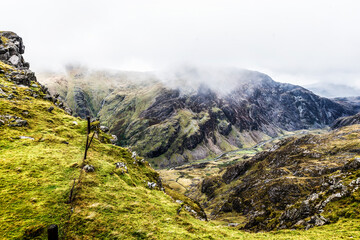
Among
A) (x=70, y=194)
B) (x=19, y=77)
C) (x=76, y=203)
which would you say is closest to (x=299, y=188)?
(x=76, y=203)

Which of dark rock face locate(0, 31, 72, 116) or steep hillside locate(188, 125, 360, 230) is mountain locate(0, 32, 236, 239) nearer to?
dark rock face locate(0, 31, 72, 116)

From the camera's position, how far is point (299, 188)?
73.1 meters

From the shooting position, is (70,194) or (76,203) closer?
(76,203)

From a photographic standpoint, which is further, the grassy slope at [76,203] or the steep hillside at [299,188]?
the steep hillside at [299,188]

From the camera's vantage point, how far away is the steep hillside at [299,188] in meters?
32.0

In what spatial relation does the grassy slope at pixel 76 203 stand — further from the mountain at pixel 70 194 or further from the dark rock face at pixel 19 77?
the dark rock face at pixel 19 77

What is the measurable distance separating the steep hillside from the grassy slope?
32.0 ft

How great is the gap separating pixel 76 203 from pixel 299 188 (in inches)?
3191

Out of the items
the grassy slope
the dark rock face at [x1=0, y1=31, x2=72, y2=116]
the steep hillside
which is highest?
the dark rock face at [x1=0, y1=31, x2=72, y2=116]

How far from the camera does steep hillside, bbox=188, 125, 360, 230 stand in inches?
1258

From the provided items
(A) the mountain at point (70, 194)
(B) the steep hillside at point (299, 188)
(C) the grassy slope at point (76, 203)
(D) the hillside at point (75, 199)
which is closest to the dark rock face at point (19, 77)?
(A) the mountain at point (70, 194)

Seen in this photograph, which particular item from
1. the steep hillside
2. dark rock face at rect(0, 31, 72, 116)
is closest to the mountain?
dark rock face at rect(0, 31, 72, 116)

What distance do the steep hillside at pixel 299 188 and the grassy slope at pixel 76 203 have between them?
9749 mm

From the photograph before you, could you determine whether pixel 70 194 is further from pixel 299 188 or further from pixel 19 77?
pixel 299 188
